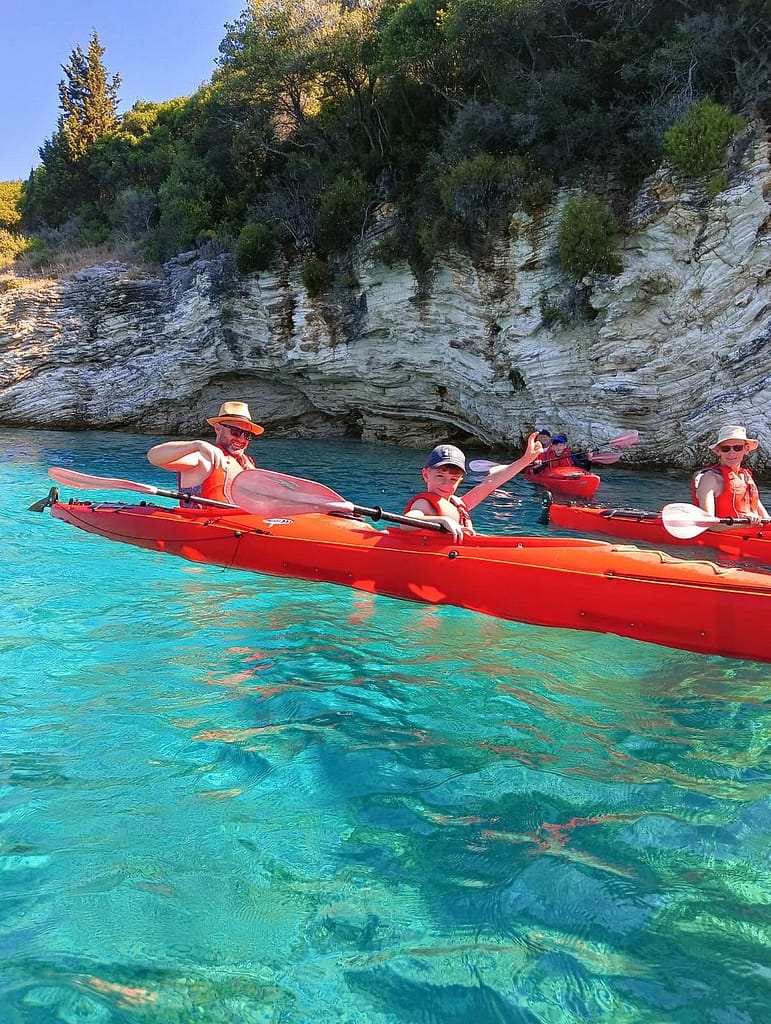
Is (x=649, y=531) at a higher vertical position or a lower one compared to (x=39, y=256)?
lower

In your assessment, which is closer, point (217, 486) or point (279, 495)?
point (279, 495)

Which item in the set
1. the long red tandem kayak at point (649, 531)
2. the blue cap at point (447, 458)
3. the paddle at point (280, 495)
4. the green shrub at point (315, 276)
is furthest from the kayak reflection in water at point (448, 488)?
the green shrub at point (315, 276)

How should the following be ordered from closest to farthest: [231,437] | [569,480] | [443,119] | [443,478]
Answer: [443,478], [231,437], [569,480], [443,119]

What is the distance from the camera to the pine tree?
31.7 metres

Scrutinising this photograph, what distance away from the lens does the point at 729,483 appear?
760cm

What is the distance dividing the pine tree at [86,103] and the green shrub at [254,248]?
1864 cm

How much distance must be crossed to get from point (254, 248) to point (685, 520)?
688 inches

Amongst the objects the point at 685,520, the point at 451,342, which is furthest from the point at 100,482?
the point at 451,342

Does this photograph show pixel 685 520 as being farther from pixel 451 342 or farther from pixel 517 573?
pixel 451 342

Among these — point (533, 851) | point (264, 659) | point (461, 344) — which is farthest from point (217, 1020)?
point (461, 344)

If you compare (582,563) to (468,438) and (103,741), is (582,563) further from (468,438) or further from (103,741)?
(468,438)

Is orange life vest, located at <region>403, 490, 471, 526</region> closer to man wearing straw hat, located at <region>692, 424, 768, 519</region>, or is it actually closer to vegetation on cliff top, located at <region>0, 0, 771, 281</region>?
man wearing straw hat, located at <region>692, 424, 768, 519</region>

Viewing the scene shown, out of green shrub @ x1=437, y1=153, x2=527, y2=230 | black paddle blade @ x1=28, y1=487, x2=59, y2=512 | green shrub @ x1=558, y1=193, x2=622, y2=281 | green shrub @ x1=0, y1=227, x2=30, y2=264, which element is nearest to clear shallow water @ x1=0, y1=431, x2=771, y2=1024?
black paddle blade @ x1=28, y1=487, x2=59, y2=512

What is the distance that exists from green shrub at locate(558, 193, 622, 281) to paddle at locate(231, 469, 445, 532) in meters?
9.93
